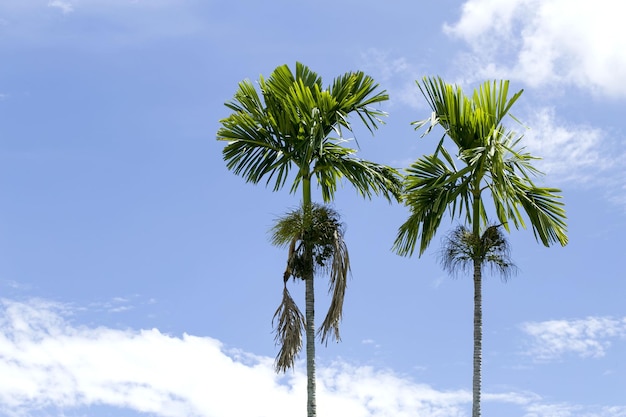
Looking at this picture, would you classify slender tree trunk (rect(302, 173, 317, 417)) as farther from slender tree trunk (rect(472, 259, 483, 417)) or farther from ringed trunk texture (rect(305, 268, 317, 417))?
slender tree trunk (rect(472, 259, 483, 417))

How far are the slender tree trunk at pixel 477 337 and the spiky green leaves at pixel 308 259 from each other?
2.85 m

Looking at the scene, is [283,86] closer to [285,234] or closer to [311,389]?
[285,234]

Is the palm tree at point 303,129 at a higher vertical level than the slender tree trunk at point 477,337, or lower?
higher

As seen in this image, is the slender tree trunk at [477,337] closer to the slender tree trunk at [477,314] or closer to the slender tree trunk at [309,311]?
the slender tree trunk at [477,314]

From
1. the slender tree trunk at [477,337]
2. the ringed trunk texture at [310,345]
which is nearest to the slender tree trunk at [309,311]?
the ringed trunk texture at [310,345]

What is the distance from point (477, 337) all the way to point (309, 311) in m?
3.66

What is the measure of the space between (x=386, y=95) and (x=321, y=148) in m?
2.19

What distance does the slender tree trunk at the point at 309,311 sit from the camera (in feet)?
77.3

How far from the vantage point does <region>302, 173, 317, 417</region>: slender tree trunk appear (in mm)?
23562

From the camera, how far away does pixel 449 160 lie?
79.9ft

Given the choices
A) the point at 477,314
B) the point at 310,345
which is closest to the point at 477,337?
the point at 477,314

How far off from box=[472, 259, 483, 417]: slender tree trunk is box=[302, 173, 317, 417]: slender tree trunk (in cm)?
337

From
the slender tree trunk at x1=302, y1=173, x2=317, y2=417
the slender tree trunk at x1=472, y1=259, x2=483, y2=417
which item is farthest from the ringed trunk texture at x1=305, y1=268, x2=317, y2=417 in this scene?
the slender tree trunk at x1=472, y1=259, x2=483, y2=417

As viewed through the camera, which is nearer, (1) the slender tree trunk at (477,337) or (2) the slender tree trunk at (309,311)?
(1) the slender tree trunk at (477,337)
